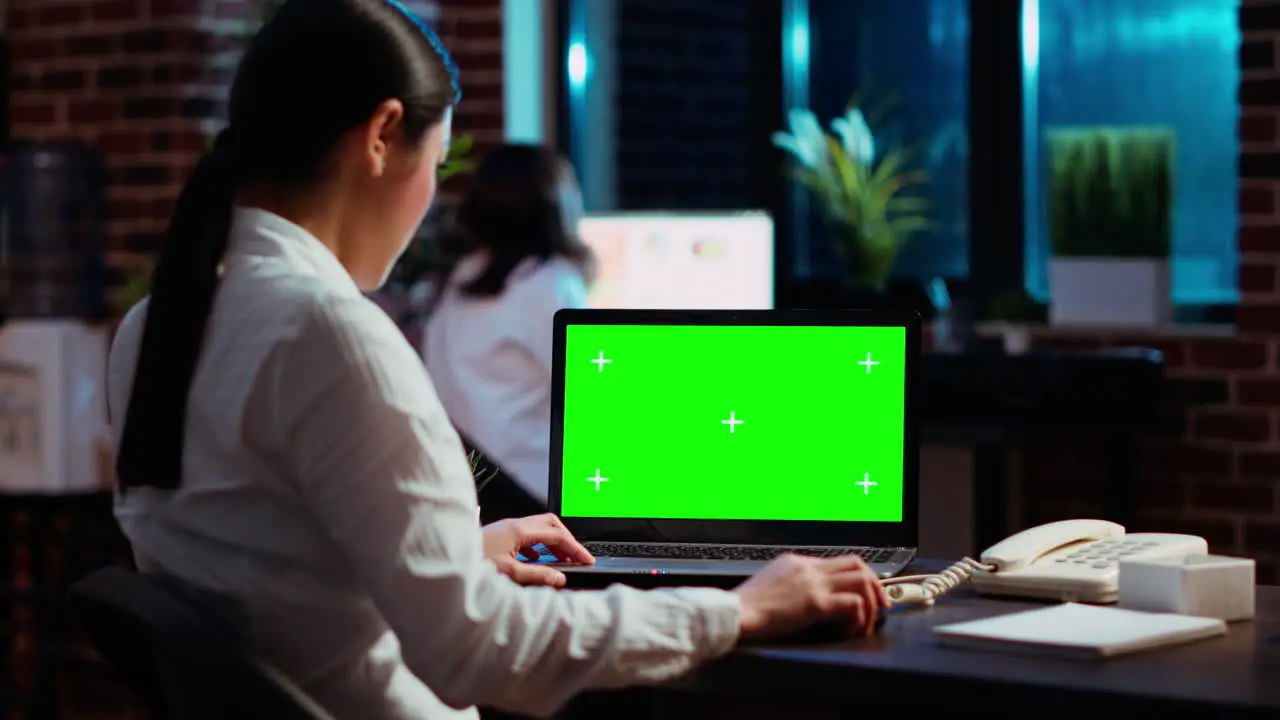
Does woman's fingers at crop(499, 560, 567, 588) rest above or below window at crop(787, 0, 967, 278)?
below

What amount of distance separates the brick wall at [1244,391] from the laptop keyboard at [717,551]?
2272 millimetres

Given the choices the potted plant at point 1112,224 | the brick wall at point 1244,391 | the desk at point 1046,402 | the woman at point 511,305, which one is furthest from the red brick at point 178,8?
the brick wall at point 1244,391

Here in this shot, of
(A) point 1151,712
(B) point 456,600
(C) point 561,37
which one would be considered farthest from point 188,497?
(C) point 561,37

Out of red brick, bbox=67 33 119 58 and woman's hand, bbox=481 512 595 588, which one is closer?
woman's hand, bbox=481 512 595 588

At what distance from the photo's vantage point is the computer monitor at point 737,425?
199 centimetres

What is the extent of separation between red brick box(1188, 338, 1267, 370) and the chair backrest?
10.1 ft

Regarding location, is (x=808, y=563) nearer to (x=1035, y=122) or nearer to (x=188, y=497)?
(x=188, y=497)

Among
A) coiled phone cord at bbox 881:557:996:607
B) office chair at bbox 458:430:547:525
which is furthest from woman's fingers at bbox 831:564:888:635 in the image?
office chair at bbox 458:430:547:525

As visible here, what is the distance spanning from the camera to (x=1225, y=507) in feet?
13.3

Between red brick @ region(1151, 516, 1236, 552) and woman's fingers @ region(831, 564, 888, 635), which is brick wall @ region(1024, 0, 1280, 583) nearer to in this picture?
red brick @ region(1151, 516, 1236, 552)

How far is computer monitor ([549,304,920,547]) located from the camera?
199cm

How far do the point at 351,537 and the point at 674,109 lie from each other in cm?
408

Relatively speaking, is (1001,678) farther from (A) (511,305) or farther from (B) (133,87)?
(B) (133,87)

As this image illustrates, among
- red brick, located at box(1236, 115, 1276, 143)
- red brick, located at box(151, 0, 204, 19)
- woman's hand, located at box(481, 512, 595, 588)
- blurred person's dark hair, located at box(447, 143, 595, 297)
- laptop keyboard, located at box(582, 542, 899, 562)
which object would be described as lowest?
laptop keyboard, located at box(582, 542, 899, 562)
